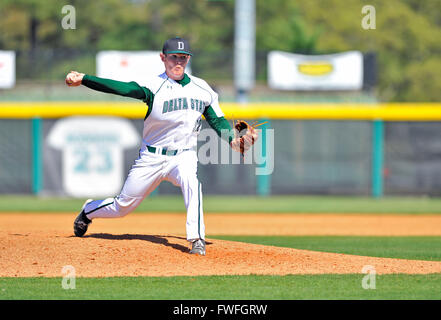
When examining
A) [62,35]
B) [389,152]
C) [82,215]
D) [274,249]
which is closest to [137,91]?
[82,215]

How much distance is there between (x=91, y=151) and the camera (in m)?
16.5

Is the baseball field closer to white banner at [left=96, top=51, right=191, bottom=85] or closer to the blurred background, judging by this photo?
the blurred background

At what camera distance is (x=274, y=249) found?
703 centimetres

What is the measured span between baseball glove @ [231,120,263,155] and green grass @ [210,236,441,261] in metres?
1.85

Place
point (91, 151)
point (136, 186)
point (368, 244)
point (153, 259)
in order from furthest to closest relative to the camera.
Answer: point (91, 151)
point (368, 244)
point (136, 186)
point (153, 259)

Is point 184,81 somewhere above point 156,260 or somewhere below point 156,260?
above

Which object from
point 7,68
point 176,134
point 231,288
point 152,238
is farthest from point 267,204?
point 231,288

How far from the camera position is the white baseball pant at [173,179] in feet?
21.2

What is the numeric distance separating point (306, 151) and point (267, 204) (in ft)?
6.96

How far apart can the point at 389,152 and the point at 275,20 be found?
29820mm

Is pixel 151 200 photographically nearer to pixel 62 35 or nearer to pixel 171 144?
pixel 171 144

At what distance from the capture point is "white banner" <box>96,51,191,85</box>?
66.9 ft

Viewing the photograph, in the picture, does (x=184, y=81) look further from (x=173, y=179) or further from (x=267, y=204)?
(x=267, y=204)

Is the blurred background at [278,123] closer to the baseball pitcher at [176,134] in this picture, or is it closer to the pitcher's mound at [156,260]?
the pitcher's mound at [156,260]
